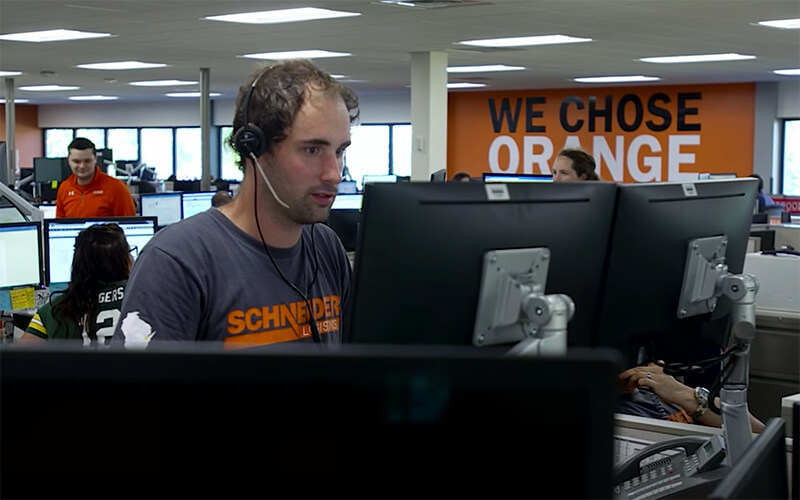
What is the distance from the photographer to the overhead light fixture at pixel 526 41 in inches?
339

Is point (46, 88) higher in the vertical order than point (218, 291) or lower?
higher

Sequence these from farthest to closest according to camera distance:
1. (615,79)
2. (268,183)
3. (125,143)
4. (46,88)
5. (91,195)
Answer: (125,143) < (46,88) < (615,79) < (91,195) < (268,183)

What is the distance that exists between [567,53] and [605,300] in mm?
8569

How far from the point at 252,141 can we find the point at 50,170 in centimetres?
1154

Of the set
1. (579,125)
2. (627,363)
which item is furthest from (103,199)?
(579,125)

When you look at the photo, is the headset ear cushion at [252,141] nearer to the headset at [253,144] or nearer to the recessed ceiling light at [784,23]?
the headset at [253,144]

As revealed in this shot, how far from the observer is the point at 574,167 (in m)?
5.42

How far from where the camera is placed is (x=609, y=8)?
671cm

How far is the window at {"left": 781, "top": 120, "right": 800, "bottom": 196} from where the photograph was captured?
13.5 metres

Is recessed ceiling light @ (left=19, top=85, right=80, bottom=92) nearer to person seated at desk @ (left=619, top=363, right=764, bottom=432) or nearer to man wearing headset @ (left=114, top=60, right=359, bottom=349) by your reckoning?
person seated at desk @ (left=619, top=363, right=764, bottom=432)

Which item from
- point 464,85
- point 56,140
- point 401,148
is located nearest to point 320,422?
point 464,85

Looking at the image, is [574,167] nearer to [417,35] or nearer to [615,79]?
[417,35]

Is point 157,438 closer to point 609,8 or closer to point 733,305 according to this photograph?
point 733,305

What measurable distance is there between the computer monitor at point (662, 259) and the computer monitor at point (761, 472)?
674 mm
